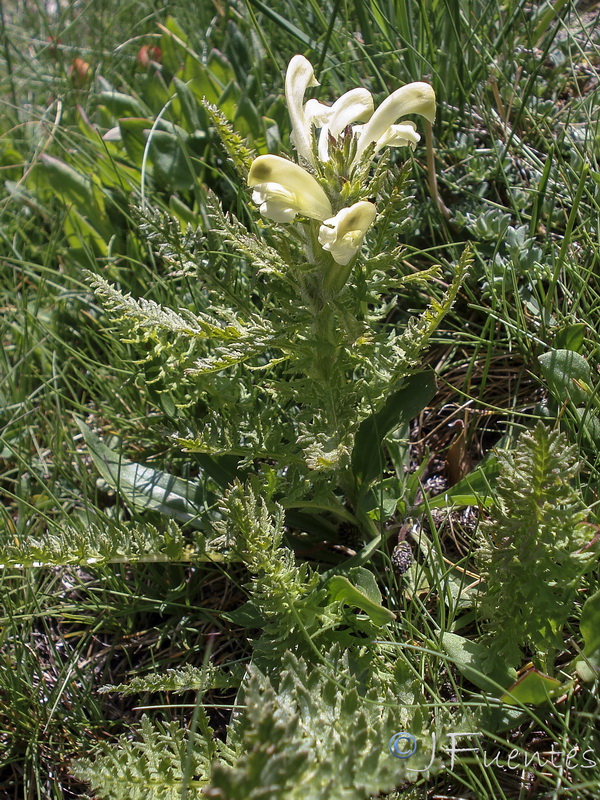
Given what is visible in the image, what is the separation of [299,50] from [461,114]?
2.26 feet

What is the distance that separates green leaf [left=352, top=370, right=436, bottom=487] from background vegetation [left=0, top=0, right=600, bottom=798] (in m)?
0.06

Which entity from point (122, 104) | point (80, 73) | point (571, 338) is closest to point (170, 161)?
point (122, 104)

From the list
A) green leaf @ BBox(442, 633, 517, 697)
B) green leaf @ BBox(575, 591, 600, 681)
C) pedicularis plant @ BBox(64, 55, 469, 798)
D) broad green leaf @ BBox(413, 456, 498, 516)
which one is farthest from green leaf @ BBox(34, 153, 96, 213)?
green leaf @ BBox(575, 591, 600, 681)

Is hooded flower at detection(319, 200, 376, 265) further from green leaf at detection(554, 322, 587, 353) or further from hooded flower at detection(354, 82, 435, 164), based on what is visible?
green leaf at detection(554, 322, 587, 353)

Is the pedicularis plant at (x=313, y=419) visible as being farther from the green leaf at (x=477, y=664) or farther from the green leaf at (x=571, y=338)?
the green leaf at (x=571, y=338)

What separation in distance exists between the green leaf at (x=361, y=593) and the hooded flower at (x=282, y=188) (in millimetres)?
726

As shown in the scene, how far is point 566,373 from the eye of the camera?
1.68 meters

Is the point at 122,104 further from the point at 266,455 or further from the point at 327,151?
the point at 266,455

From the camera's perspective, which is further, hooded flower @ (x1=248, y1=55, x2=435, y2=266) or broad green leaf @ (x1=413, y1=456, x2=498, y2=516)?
broad green leaf @ (x1=413, y1=456, x2=498, y2=516)

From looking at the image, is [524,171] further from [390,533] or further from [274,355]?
[390,533]

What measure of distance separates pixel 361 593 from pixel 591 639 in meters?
0.43

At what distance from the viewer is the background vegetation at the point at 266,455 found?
1.38 metres

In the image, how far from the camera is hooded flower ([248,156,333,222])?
1.27 metres

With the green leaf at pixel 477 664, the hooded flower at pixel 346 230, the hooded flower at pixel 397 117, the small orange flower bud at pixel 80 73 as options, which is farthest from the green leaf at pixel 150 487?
the small orange flower bud at pixel 80 73
